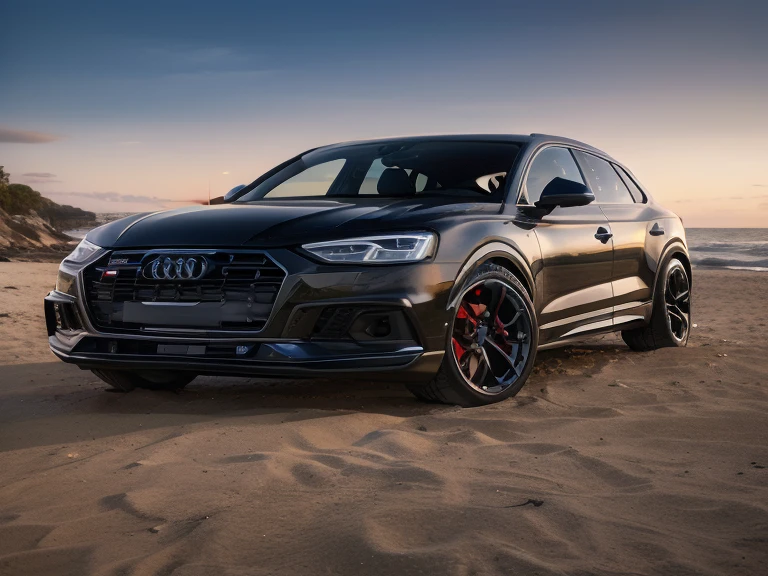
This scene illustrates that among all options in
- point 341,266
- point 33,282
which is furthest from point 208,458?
point 33,282

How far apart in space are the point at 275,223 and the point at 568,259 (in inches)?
87.7

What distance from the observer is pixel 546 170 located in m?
6.58

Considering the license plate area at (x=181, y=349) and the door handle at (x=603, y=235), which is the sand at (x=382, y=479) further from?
the door handle at (x=603, y=235)

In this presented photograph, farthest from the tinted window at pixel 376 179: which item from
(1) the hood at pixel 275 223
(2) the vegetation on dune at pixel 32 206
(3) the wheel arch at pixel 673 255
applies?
(2) the vegetation on dune at pixel 32 206

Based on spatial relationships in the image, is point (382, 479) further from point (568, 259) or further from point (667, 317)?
point (667, 317)

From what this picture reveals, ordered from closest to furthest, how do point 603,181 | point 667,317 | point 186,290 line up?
point 186,290
point 603,181
point 667,317

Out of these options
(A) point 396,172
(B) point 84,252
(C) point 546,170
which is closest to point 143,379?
(B) point 84,252

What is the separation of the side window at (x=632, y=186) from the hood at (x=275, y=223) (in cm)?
257

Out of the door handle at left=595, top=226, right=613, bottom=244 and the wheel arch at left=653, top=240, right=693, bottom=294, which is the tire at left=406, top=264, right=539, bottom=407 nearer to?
the door handle at left=595, top=226, right=613, bottom=244

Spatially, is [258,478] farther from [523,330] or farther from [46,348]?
[46,348]

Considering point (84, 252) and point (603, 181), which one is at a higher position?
point (603, 181)

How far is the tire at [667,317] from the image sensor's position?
26.2 ft

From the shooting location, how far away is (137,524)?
3293mm

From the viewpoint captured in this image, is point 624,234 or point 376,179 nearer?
point 376,179
